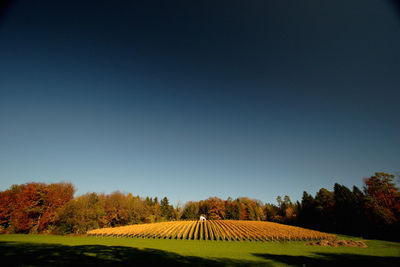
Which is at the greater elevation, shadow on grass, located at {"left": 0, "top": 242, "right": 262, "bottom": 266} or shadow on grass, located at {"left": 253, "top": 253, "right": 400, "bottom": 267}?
shadow on grass, located at {"left": 0, "top": 242, "right": 262, "bottom": 266}

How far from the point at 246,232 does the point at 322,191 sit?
43.1 m

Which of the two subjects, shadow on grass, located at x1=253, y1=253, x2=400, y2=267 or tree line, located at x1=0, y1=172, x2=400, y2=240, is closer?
shadow on grass, located at x1=253, y1=253, x2=400, y2=267

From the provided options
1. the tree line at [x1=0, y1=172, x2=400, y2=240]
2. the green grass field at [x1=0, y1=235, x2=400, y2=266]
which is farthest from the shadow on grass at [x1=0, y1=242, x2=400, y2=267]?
the tree line at [x1=0, y1=172, x2=400, y2=240]

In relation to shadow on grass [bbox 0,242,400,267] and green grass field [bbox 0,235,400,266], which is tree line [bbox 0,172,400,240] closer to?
→ green grass field [bbox 0,235,400,266]

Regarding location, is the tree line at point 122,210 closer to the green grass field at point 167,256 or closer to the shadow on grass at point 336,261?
the green grass field at point 167,256

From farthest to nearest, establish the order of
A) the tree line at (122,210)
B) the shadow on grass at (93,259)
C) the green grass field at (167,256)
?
the tree line at (122,210) → the green grass field at (167,256) → the shadow on grass at (93,259)

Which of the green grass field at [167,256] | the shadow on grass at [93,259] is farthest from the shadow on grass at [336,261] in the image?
the shadow on grass at [93,259]

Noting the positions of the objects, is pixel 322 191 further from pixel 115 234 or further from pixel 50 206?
pixel 50 206

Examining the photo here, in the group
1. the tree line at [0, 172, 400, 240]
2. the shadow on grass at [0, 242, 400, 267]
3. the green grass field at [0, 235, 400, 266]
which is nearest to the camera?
the shadow on grass at [0, 242, 400, 267]

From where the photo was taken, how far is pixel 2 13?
867 centimetres

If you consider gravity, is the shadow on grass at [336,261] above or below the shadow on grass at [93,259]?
below

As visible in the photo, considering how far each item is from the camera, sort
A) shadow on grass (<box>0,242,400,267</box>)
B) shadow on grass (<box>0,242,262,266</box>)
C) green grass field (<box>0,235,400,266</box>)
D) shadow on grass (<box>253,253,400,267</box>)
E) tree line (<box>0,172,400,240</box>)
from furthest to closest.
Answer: tree line (<box>0,172,400,240</box>) → shadow on grass (<box>253,253,400,267</box>) → green grass field (<box>0,235,400,266</box>) → shadow on grass (<box>0,242,400,267</box>) → shadow on grass (<box>0,242,262,266</box>)

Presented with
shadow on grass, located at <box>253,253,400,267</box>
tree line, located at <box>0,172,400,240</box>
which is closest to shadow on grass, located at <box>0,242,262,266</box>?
shadow on grass, located at <box>253,253,400,267</box>

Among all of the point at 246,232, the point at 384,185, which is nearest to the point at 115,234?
the point at 246,232
